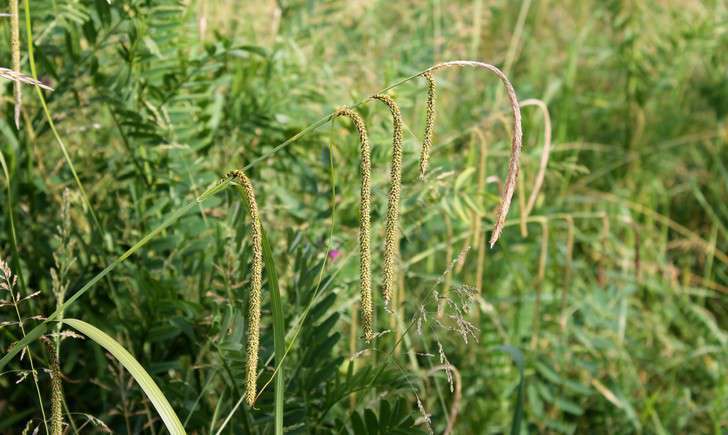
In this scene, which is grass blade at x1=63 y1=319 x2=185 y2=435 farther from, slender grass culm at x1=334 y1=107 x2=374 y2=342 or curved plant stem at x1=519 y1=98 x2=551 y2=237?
curved plant stem at x1=519 y1=98 x2=551 y2=237

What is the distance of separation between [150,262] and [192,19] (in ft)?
2.29

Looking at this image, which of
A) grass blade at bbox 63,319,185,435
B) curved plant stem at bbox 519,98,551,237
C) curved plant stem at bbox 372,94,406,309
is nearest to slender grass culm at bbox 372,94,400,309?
curved plant stem at bbox 372,94,406,309

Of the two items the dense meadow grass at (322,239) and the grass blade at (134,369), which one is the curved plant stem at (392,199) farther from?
the grass blade at (134,369)

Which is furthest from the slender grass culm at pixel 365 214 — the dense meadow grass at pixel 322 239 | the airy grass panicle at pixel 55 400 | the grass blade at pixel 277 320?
the airy grass panicle at pixel 55 400

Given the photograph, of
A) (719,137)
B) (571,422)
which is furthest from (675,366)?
(719,137)

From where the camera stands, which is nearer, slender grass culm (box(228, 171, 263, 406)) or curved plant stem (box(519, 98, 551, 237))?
slender grass culm (box(228, 171, 263, 406))

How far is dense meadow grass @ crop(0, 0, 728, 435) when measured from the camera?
4.57 feet

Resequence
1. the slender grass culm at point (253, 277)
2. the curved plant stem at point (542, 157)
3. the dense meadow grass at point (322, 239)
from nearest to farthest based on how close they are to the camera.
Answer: the slender grass culm at point (253, 277) < the dense meadow grass at point (322, 239) < the curved plant stem at point (542, 157)

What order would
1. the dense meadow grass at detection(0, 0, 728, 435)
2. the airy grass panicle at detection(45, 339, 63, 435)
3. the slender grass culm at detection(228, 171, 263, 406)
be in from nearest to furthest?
the slender grass culm at detection(228, 171, 263, 406) < the airy grass panicle at detection(45, 339, 63, 435) < the dense meadow grass at detection(0, 0, 728, 435)

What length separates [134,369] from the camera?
3.43ft

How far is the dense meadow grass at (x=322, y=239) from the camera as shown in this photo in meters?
1.39

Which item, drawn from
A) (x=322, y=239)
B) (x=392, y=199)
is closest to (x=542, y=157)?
(x=322, y=239)

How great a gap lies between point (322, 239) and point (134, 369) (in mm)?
925

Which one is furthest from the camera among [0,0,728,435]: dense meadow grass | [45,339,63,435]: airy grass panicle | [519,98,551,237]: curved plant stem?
[519,98,551,237]: curved plant stem
